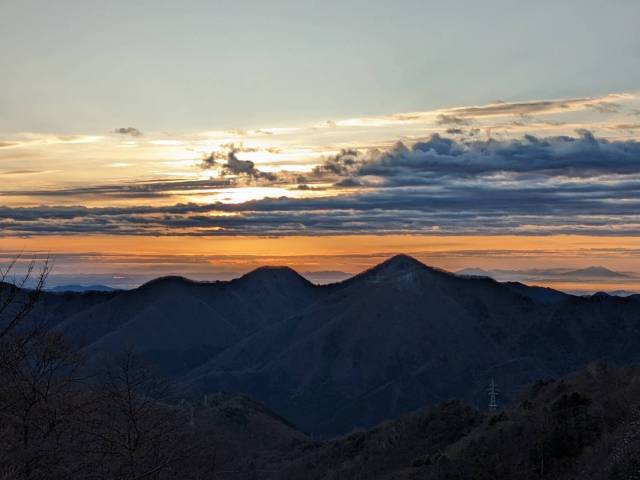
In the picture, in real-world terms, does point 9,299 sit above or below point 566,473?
above

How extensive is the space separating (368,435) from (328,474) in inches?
479

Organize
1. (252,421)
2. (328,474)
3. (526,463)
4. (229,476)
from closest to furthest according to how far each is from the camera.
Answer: (526,463) < (229,476) < (328,474) < (252,421)

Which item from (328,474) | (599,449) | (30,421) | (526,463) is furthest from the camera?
(328,474)

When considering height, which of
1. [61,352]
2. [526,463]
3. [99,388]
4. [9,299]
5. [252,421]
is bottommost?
[252,421]

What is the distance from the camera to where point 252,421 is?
Result: 570 feet

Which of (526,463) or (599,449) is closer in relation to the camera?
(599,449)

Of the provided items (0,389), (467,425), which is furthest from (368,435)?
(0,389)

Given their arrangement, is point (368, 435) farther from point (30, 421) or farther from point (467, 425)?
point (30, 421)

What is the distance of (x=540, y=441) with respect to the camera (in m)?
Result: 76.4

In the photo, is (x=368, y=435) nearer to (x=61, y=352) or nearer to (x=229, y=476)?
(x=229, y=476)

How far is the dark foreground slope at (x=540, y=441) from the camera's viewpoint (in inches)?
2472

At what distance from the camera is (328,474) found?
118 m

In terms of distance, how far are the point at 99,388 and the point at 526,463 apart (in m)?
39.3

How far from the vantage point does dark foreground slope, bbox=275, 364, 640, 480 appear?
206 feet
